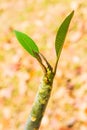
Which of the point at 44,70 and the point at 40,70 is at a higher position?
the point at 44,70

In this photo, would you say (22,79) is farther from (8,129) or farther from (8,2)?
(8,2)

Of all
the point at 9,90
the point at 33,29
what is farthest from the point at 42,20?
the point at 9,90

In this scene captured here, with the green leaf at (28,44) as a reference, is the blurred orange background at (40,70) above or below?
below

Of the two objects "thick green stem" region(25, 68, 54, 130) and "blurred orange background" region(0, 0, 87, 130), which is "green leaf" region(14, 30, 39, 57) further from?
"blurred orange background" region(0, 0, 87, 130)

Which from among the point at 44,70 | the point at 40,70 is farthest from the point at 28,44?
the point at 40,70

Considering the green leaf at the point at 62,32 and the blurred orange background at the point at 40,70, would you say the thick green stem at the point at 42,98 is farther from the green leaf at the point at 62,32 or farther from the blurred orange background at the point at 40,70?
the blurred orange background at the point at 40,70

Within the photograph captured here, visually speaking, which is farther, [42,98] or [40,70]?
[40,70]

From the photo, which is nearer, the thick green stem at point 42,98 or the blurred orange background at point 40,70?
the thick green stem at point 42,98

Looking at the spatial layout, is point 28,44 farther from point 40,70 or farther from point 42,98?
point 40,70

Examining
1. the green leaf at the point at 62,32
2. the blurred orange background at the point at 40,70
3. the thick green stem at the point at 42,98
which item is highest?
the green leaf at the point at 62,32

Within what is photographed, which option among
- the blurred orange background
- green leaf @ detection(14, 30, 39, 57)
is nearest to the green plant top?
green leaf @ detection(14, 30, 39, 57)

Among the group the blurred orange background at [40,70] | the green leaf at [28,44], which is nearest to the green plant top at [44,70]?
the green leaf at [28,44]
